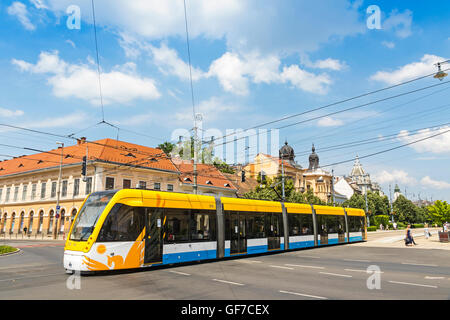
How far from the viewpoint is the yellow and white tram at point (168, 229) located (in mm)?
10602

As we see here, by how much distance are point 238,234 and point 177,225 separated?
12.6 ft

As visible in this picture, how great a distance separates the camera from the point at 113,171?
38469 mm

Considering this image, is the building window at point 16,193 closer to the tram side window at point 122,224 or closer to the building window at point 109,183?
the building window at point 109,183

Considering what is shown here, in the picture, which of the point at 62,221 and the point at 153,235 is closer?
the point at 153,235

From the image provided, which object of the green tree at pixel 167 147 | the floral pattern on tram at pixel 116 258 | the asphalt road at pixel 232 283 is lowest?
the asphalt road at pixel 232 283

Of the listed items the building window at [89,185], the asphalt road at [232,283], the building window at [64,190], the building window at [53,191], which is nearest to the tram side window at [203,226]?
the asphalt road at [232,283]

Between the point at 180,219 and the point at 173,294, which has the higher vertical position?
the point at 180,219

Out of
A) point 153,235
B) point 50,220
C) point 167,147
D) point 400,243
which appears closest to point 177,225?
point 153,235

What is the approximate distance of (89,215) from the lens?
11.1 metres

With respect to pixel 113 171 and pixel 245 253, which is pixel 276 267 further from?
pixel 113 171

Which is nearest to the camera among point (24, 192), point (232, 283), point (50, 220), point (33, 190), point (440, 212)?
point (232, 283)

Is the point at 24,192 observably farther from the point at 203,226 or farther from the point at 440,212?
the point at 440,212
